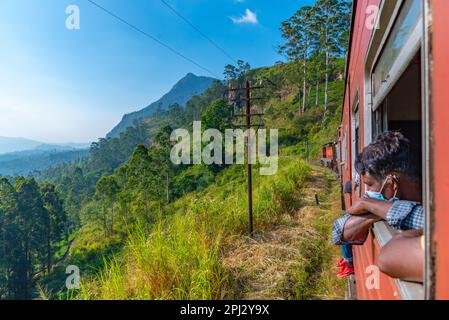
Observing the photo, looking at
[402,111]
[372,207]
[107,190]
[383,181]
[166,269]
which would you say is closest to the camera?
[372,207]

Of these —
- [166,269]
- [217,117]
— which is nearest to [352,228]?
[166,269]

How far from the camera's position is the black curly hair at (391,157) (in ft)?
4.06

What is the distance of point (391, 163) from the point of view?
4.18 feet

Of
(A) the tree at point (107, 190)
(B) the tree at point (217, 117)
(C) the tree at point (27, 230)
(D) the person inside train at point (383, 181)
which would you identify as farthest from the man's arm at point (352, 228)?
(C) the tree at point (27, 230)

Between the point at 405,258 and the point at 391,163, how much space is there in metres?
0.68

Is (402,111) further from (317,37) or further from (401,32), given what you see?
(317,37)

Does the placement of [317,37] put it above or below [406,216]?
above

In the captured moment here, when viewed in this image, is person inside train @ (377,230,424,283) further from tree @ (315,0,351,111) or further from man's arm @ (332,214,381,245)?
tree @ (315,0,351,111)

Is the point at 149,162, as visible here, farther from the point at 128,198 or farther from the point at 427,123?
the point at 427,123

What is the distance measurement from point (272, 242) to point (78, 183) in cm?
6259

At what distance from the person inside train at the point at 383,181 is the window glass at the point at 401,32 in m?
0.41

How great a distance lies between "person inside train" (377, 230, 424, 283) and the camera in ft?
2.28

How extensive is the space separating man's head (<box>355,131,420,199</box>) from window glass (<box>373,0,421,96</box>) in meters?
0.40
